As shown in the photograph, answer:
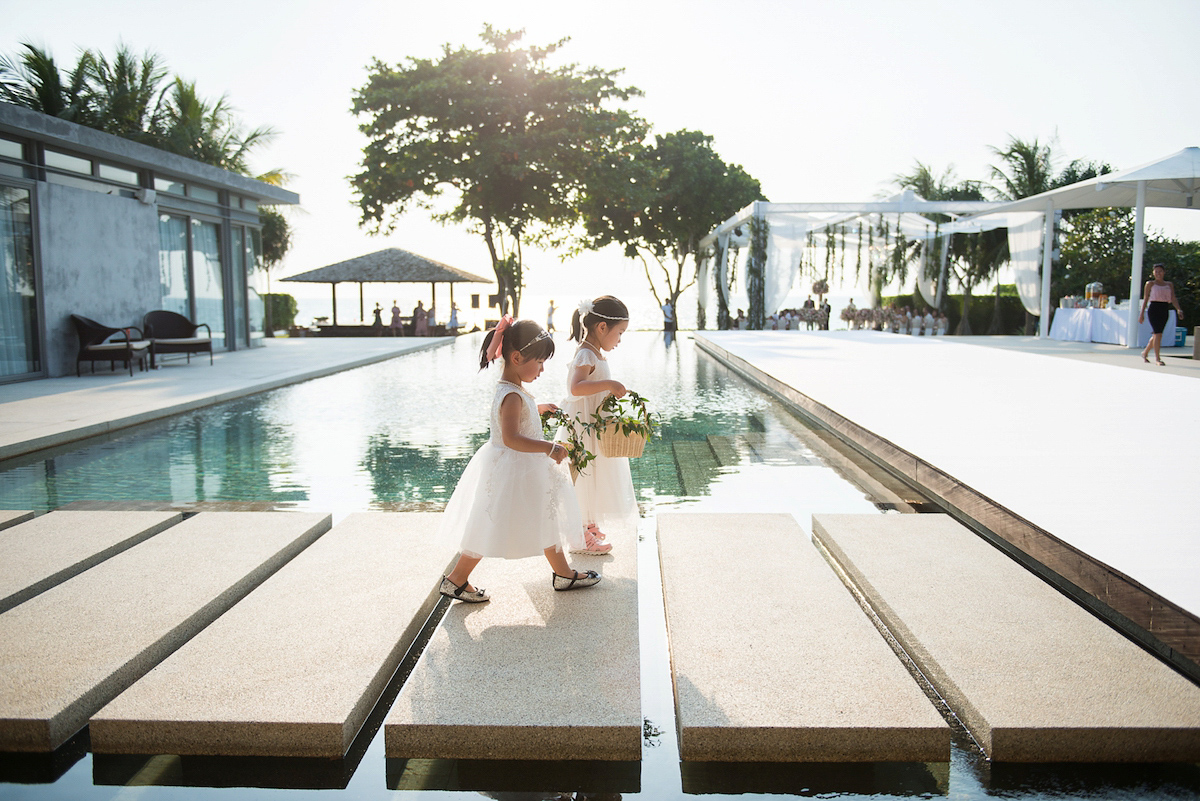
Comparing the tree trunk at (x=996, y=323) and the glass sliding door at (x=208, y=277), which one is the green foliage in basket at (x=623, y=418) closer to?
the glass sliding door at (x=208, y=277)

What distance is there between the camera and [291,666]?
275 centimetres

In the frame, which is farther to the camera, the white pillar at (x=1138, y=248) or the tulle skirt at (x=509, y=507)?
the white pillar at (x=1138, y=248)

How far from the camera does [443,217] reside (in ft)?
91.9

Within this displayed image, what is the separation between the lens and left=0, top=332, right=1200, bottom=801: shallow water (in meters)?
2.29

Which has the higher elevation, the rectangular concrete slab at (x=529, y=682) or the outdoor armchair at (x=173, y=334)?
the outdoor armchair at (x=173, y=334)

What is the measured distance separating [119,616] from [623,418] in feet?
6.79

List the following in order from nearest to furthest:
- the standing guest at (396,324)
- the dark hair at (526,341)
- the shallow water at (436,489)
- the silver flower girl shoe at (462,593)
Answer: the shallow water at (436,489) → the dark hair at (526,341) → the silver flower girl shoe at (462,593) → the standing guest at (396,324)

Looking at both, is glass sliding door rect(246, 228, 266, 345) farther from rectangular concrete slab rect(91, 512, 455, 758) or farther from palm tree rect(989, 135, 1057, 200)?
palm tree rect(989, 135, 1057, 200)

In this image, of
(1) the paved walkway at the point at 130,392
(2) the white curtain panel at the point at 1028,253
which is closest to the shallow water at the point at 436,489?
(1) the paved walkway at the point at 130,392

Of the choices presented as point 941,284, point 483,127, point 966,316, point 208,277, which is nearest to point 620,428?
point 208,277

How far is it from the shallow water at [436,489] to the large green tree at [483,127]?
9604 millimetres

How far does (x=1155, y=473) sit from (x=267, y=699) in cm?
494

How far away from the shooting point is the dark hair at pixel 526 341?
3.14m

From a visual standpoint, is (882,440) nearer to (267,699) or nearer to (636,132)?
(267,699)
